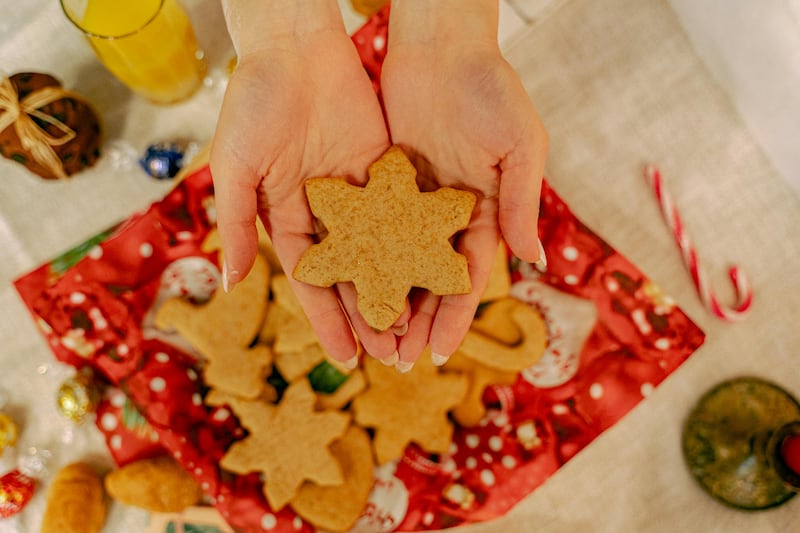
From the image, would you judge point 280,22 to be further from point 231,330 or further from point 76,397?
point 76,397

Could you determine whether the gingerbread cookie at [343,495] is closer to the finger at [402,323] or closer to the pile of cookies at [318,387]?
the pile of cookies at [318,387]

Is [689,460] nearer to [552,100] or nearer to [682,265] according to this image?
[682,265]

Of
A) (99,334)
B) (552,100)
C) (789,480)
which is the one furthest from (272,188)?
(789,480)

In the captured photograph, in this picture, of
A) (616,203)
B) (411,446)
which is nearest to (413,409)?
(411,446)

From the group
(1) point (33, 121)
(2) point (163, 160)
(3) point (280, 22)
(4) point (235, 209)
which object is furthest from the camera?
(2) point (163, 160)

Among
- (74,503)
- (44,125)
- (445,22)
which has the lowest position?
(74,503)

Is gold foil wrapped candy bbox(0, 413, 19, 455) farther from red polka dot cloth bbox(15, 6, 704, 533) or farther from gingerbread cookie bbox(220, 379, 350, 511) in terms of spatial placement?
gingerbread cookie bbox(220, 379, 350, 511)
